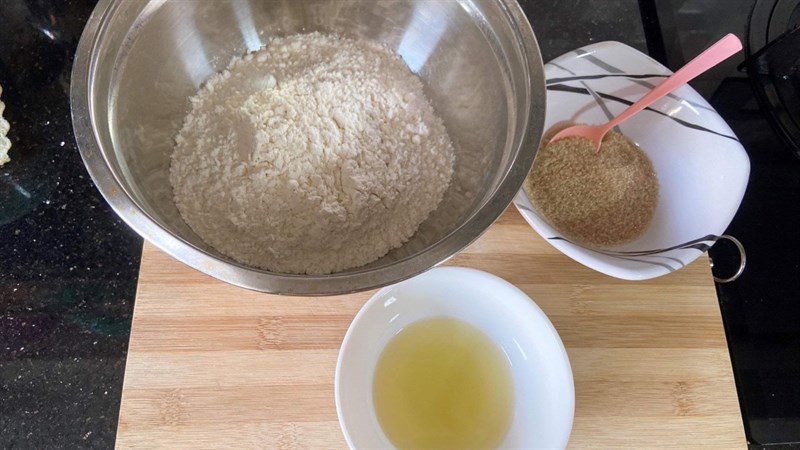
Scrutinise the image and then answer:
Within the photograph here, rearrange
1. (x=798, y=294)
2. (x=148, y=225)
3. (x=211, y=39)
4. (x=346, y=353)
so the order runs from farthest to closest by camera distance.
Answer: (x=798, y=294)
(x=211, y=39)
(x=346, y=353)
(x=148, y=225)

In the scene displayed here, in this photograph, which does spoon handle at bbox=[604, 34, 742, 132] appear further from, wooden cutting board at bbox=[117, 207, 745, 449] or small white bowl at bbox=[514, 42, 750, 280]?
wooden cutting board at bbox=[117, 207, 745, 449]

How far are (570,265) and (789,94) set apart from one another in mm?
535

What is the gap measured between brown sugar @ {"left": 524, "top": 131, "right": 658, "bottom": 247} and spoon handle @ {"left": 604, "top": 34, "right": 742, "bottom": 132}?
6cm

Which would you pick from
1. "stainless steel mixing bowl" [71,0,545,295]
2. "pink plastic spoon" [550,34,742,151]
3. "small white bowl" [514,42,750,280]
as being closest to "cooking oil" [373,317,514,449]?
"stainless steel mixing bowl" [71,0,545,295]

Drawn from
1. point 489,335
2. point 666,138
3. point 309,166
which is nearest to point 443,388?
point 489,335

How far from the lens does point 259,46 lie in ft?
3.41

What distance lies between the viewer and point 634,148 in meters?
1.07

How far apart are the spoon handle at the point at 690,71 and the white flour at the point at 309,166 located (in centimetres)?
31

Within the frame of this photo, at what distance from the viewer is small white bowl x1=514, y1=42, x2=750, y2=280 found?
979 mm

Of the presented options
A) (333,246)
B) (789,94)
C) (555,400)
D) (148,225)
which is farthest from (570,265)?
(148,225)

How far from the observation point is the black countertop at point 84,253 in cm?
93

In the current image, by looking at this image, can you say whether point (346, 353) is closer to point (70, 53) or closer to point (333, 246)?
point (333, 246)

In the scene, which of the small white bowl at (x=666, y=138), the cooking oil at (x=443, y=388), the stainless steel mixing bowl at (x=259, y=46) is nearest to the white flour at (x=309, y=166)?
the stainless steel mixing bowl at (x=259, y=46)

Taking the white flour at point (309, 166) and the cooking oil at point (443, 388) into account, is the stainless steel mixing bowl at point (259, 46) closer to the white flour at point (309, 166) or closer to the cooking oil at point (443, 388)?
the white flour at point (309, 166)
